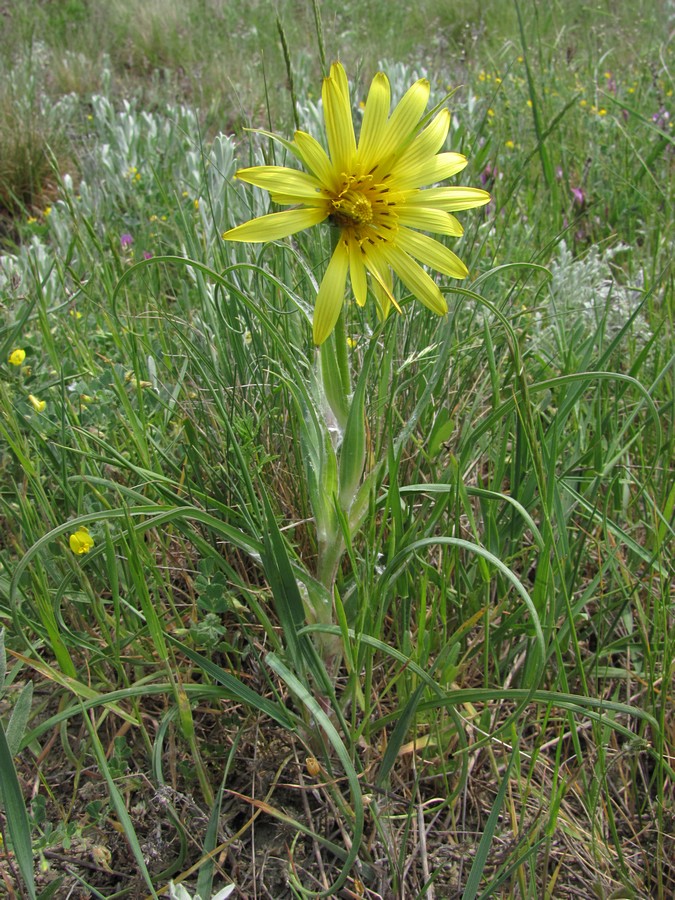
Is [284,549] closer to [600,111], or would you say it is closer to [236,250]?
[236,250]

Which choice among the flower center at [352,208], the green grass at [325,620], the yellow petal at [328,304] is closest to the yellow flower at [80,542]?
the green grass at [325,620]

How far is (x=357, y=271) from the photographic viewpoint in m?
1.04

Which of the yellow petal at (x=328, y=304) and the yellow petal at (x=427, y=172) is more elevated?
the yellow petal at (x=427, y=172)

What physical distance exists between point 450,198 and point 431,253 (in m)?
0.09

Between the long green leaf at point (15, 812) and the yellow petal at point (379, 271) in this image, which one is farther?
the yellow petal at point (379, 271)

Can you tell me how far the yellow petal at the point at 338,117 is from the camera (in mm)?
972

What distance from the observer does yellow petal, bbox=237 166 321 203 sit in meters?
0.95

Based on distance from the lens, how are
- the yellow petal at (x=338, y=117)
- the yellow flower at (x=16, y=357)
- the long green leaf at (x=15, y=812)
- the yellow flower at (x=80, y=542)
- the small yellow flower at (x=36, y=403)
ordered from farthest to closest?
1. the yellow flower at (x=16, y=357)
2. the small yellow flower at (x=36, y=403)
3. the yellow flower at (x=80, y=542)
4. the yellow petal at (x=338, y=117)
5. the long green leaf at (x=15, y=812)

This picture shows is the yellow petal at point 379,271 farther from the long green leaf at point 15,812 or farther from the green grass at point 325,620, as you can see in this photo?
the long green leaf at point 15,812

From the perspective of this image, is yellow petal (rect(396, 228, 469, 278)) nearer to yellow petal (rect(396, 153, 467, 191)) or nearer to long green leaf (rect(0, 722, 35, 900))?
yellow petal (rect(396, 153, 467, 191))

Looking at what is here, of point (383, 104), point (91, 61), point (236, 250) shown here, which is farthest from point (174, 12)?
point (383, 104)

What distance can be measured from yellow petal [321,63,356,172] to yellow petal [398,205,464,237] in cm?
11

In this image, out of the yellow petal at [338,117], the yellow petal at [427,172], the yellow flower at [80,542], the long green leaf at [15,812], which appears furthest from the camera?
the yellow flower at [80,542]

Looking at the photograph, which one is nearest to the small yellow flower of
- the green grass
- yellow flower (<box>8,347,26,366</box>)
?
the green grass
